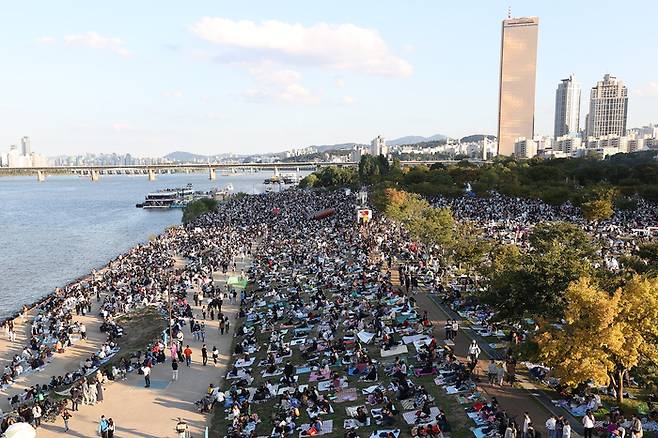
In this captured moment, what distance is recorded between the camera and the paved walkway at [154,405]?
551 inches

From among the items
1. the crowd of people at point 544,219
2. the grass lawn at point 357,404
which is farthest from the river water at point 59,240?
the crowd of people at point 544,219

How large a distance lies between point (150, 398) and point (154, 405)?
58cm

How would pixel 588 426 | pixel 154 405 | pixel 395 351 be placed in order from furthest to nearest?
pixel 395 351, pixel 154 405, pixel 588 426

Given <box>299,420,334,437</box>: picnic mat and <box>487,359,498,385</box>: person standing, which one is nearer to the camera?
<box>299,420,334,437</box>: picnic mat

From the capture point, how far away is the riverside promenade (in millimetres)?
14070

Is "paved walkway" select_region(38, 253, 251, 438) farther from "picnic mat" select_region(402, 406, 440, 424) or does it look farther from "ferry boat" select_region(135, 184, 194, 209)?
"ferry boat" select_region(135, 184, 194, 209)

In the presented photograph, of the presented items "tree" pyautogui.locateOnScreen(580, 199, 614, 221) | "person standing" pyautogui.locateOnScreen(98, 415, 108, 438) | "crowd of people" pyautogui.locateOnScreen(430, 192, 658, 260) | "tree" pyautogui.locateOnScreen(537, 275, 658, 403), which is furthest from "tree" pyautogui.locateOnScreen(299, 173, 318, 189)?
"tree" pyautogui.locateOnScreen(537, 275, 658, 403)

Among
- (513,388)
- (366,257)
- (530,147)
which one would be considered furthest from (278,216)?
(530,147)

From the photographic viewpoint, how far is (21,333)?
24141 millimetres

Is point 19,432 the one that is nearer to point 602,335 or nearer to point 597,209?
point 602,335

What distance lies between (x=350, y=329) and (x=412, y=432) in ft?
23.9

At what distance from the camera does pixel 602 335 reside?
11.0 m

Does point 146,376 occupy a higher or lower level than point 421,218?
lower

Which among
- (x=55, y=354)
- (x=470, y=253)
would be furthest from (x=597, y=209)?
(x=55, y=354)
